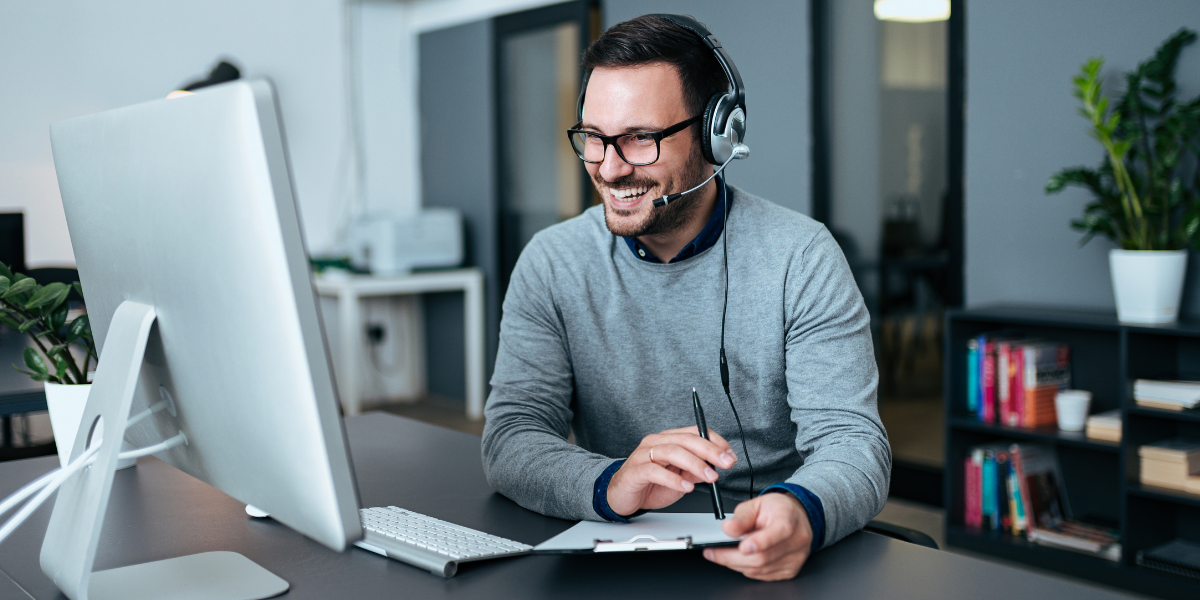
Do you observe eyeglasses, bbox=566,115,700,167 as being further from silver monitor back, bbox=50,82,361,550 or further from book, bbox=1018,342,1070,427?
book, bbox=1018,342,1070,427

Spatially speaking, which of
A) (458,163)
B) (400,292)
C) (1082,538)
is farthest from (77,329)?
(458,163)

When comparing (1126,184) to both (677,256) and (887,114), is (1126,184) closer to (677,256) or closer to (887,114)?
(887,114)

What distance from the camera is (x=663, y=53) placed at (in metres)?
1.26

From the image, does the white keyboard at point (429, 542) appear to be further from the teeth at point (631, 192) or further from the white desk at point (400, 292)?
the white desk at point (400, 292)

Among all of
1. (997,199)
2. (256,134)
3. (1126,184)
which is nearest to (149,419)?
(256,134)

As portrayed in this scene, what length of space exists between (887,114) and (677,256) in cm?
224

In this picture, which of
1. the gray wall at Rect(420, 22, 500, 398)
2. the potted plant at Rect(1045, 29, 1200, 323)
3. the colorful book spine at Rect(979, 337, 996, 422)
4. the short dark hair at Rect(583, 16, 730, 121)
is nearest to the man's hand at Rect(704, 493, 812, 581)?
the short dark hair at Rect(583, 16, 730, 121)

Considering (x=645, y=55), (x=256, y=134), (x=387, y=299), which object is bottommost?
(x=387, y=299)

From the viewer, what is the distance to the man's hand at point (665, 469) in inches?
35.0

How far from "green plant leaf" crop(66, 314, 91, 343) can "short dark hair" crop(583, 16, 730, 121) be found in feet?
2.47

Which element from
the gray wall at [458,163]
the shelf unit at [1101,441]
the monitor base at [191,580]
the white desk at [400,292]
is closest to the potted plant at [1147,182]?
the shelf unit at [1101,441]

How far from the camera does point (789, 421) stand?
130 cm

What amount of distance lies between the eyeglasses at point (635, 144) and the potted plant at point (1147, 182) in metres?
1.67

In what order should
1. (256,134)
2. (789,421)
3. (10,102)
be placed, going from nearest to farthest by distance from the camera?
(256,134) < (789,421) < (10,102)
